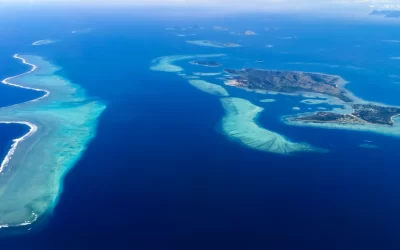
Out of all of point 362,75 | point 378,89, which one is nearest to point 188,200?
point 378,89

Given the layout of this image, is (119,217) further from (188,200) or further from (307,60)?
(307,60)

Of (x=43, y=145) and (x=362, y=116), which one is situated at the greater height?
(x=362, y=116)

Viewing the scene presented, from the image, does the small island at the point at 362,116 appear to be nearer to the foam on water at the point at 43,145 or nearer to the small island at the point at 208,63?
the foam on water at the point at 43,145

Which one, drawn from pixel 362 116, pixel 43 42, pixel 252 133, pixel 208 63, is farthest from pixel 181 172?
pixel 43 42

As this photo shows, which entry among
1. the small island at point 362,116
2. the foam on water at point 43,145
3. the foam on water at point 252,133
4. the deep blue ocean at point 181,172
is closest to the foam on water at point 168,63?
the deep blue ocean at point 181,172

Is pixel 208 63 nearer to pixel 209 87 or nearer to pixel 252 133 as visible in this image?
pixel 209 87

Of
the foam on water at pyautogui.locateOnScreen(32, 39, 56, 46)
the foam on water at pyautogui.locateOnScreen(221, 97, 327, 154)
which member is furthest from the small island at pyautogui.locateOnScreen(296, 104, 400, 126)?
the foam on water at pyautogui.locateOnScreen(32, 39, 56, 46)
